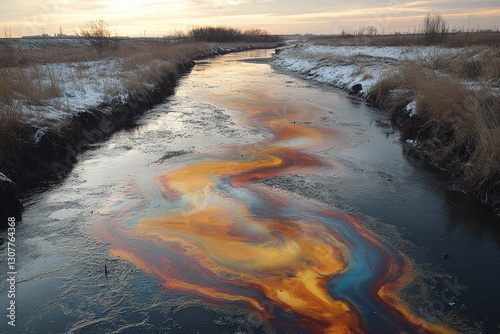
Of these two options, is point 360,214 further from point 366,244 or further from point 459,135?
point 459,135

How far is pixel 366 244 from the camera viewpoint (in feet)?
15.5

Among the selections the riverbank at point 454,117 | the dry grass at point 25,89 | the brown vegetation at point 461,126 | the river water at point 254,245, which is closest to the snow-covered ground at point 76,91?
the dry grass at point 25,89

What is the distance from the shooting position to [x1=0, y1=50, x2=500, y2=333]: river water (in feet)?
11.5

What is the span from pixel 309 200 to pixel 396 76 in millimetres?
9324

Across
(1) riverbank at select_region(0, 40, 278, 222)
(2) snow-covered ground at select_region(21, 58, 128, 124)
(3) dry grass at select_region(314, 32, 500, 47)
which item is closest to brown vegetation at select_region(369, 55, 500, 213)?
(1) riverbank at select_region(0, 40, 278, 222)

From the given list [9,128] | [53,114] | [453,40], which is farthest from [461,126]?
[453,40]

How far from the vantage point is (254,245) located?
4.73 metres

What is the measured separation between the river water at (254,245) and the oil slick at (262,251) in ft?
0.06

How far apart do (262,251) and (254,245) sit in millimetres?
175

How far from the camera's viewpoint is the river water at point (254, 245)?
3.51 metres

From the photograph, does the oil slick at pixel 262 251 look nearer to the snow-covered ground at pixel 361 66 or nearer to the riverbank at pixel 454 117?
the riverbank at pixel 454 117

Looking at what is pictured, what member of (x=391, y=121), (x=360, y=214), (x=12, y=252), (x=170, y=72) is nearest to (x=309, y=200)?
(x=360, y=214)

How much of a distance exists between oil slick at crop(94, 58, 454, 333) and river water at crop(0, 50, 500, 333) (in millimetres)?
19

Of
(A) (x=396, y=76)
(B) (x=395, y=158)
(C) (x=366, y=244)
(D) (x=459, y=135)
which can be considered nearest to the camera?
(C) (x=366, y=244)
